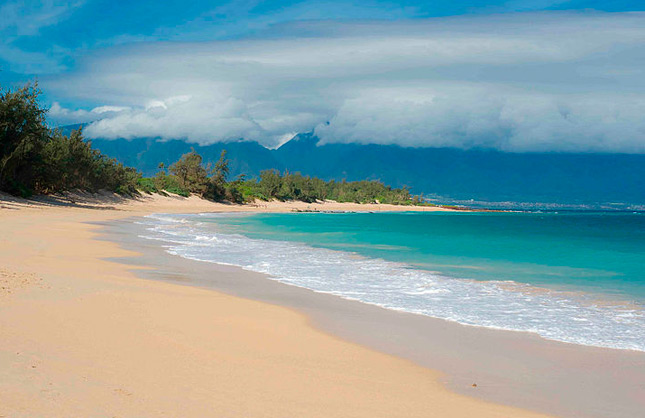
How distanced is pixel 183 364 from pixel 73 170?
4901cm

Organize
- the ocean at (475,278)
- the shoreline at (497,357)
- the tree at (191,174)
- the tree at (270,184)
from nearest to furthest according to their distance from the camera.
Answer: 1. the shoreline at (497,357)
2. the ocean at (475,278)
3. the tree at (191,174)
4. the tree at (270,184)

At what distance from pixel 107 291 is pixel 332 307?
440 cm

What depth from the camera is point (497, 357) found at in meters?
8.05

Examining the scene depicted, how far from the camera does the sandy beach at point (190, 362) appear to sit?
212 inches

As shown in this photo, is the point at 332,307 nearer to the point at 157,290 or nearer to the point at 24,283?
the point at 157,290

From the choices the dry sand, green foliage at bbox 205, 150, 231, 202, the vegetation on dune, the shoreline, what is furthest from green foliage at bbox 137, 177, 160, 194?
the dry sand

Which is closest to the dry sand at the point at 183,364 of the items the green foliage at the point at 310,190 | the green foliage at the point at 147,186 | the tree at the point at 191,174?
the green foliage at the point at 147,186

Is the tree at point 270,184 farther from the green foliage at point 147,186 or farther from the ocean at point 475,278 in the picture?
the ocean at point 475,278

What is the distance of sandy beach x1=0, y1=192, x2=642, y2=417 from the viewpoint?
5.39 m

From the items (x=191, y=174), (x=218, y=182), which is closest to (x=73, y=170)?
(x=191, y=174)

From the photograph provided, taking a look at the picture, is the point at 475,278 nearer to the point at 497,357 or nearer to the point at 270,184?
the point at 497,357

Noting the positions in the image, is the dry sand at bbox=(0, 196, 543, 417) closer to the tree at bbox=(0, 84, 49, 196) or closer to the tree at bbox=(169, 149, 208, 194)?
the tree at bbox=(0, 84, 49, 196)

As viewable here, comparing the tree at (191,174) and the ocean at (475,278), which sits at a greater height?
the tree at (191,174)

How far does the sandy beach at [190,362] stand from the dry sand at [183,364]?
0.02 m
